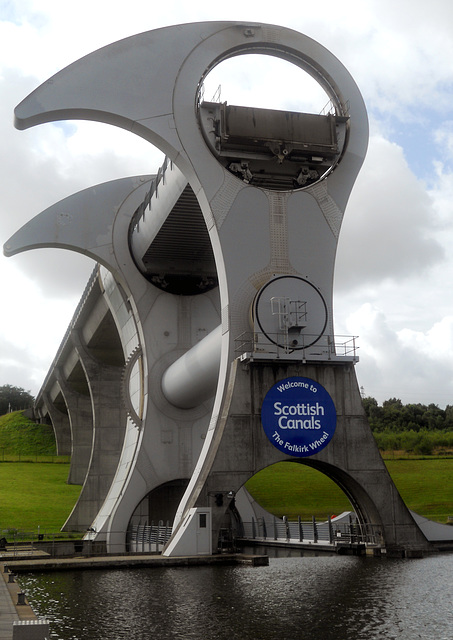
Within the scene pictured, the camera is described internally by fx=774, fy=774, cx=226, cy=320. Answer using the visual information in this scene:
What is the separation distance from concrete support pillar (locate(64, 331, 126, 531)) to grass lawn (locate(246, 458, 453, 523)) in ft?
31.5

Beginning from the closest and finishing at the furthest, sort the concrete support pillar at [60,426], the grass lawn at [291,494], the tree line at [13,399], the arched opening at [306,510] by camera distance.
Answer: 1. the arched opening at [306,510]
2. the grass lawn at [291,494]
3. the concrete support pillar at [60,426]
4. the tree line at [13,399]

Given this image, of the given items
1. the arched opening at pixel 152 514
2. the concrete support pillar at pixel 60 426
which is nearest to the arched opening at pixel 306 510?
the arched opening at pixel 152 514

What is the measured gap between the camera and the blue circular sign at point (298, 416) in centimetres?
2436

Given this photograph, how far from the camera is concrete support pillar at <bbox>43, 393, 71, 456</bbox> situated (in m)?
92.4

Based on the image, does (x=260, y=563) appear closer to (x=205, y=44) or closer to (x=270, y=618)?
(x=270, y=618)

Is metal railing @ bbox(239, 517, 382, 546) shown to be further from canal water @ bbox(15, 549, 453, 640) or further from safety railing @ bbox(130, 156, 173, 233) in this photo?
safety railing @ bbox(130, 156, 173, 233)

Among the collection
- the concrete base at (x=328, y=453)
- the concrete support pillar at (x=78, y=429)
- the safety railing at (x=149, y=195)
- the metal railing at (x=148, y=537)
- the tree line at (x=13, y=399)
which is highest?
the tree line at (x=13, y=399)

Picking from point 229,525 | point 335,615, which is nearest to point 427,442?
point 229,525

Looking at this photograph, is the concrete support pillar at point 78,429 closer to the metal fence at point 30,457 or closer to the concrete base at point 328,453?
the metal fence at point 30,457

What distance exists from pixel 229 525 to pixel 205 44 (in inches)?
855

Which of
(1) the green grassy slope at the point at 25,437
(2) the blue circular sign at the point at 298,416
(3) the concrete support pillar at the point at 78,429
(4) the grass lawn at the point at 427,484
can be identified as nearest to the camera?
(2) the blue circular sign at the point at 298,416

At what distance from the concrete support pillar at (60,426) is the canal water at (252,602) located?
239ft

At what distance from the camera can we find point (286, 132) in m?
26.8

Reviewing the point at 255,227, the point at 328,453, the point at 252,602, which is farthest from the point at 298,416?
the point at 252,602
